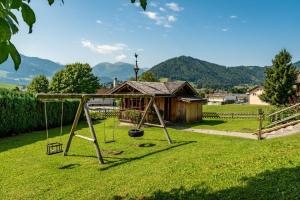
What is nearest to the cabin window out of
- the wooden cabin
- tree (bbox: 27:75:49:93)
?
the wooden cabin

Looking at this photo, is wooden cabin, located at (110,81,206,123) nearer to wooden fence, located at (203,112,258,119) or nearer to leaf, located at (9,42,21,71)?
wooden fence, located at (203,112,258,119)

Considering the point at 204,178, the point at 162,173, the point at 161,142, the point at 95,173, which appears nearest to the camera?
the point at 204,178

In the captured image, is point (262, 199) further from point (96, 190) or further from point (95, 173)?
point (95, 173)

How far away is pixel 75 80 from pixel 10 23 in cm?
6757

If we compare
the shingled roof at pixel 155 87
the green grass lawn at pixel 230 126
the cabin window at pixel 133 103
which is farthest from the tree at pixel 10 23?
the cabin window at pixel 133 103

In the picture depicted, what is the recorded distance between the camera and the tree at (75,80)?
66.1 m

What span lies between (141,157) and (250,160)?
551 centimetres

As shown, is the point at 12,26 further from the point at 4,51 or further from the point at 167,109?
the point at 167,109

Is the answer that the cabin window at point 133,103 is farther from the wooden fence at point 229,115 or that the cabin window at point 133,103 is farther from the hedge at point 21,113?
the wooden fence at point 229,115

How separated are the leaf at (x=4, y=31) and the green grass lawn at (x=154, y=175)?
6302mm

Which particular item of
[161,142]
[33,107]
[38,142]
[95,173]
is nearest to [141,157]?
[95,173]

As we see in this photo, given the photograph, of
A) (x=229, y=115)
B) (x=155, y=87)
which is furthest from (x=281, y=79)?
(x=155, y=87)

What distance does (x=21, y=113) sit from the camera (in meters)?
23.1

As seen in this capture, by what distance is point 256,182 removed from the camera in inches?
288
